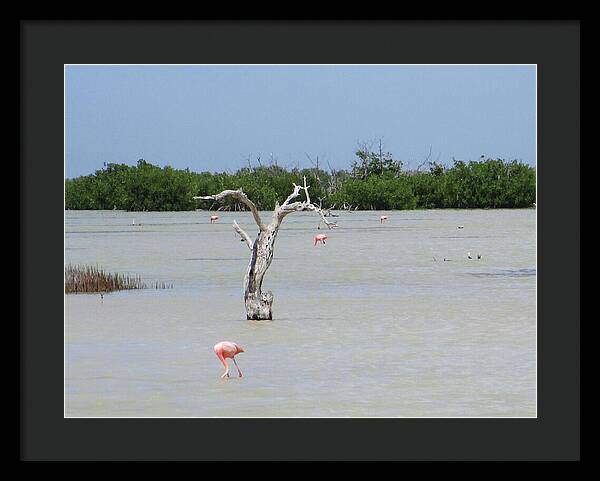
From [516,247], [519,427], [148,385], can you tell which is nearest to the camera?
[519,427]

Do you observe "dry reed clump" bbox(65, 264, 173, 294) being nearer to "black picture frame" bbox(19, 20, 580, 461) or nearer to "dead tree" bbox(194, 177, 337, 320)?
"dead tree" bbox(194, 177, 337, 320)

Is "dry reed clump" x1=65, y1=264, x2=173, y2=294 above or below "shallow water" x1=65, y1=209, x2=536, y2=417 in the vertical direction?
above

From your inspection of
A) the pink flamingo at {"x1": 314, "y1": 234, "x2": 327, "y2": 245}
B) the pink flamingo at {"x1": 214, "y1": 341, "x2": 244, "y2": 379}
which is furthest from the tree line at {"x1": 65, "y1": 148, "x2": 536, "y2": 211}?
the pink flamingo at {"x1": 214, "y1": 341, "x2": 244, "y2": 379}

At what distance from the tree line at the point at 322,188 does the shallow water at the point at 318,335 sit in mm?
18644

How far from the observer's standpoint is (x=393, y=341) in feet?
31.1

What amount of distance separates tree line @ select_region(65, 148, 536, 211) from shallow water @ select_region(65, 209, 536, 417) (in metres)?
18.6

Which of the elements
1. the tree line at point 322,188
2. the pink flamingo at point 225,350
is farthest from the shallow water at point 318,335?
the tree line at point 322,188

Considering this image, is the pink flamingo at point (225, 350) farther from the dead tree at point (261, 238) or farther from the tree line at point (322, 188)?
the tree line at point (322, 188)

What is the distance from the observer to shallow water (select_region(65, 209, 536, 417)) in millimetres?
6832
